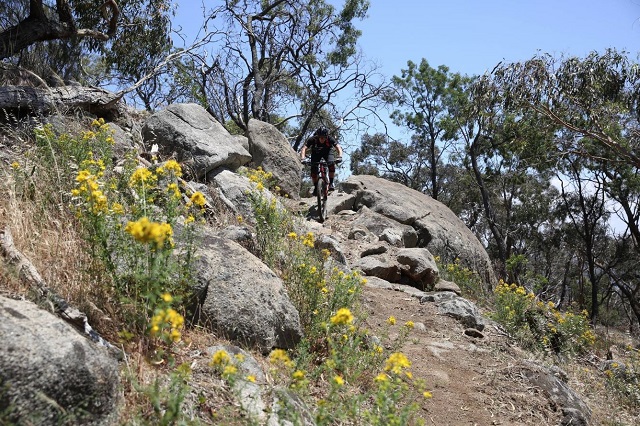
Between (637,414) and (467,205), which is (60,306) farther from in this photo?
(467,205)

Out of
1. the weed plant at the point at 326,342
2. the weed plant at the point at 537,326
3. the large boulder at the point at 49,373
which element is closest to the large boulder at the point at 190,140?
the weed plant at the point at 326,342

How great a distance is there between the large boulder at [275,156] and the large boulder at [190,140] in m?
1.96

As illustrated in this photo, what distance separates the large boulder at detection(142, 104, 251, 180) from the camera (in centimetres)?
696

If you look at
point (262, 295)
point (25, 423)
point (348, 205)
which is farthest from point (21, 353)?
point (348, 205)

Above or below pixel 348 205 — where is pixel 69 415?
below

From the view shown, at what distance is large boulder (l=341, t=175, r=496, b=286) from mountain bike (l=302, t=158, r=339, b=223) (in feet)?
6.06

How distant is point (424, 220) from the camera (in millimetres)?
11484

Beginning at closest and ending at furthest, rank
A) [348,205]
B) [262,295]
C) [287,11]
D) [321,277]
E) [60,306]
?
[60,306], [262,295], [321,277], [348,205], [287,11]

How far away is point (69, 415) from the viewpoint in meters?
1.76

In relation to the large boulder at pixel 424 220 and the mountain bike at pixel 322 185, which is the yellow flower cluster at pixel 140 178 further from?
the large boulder at pixel 424 220

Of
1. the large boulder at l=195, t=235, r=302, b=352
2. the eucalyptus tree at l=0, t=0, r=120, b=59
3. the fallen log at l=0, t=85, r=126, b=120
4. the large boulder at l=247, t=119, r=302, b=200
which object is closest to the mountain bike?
the large boulder at l=247, t=119, r=302, b=200

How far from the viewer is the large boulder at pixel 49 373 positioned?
1736 millimetres

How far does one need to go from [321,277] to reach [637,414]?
3.68 m

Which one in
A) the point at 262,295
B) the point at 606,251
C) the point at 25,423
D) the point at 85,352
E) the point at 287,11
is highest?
the point at 287,11
